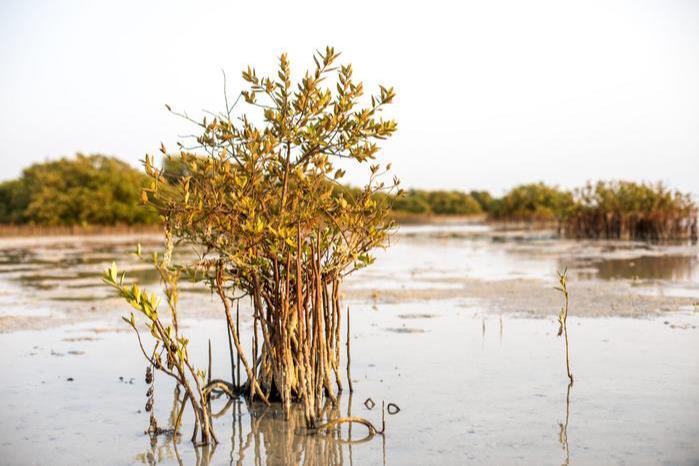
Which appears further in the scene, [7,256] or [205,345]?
[7,256]

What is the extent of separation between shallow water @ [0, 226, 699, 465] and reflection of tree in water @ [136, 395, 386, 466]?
0.02 metres

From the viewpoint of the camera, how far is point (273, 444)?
569 centimetres

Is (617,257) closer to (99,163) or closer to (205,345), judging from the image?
(205,345)

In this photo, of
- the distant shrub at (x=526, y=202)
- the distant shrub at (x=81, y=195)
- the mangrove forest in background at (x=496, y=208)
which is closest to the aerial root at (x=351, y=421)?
the mangrove forest in background at (x=496, y=208)

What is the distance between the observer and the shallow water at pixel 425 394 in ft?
18.0

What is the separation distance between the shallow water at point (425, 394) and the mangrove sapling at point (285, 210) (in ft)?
2.14

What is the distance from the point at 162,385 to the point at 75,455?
2080 millimetres

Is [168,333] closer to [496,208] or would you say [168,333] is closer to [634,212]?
[634,212]

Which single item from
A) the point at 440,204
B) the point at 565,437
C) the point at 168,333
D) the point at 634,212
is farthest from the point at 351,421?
the point at 440,204

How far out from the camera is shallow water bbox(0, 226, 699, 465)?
18.0ft

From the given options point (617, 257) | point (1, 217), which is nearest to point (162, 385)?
point (617, 257)

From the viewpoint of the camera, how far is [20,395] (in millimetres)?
7230

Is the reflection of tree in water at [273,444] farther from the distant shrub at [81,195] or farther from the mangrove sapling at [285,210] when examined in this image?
the distant shrub at [81,195]

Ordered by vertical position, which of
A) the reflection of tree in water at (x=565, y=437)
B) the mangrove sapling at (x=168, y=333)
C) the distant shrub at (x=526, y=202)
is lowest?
the reflection of tree in water at (x=565, y=437)
